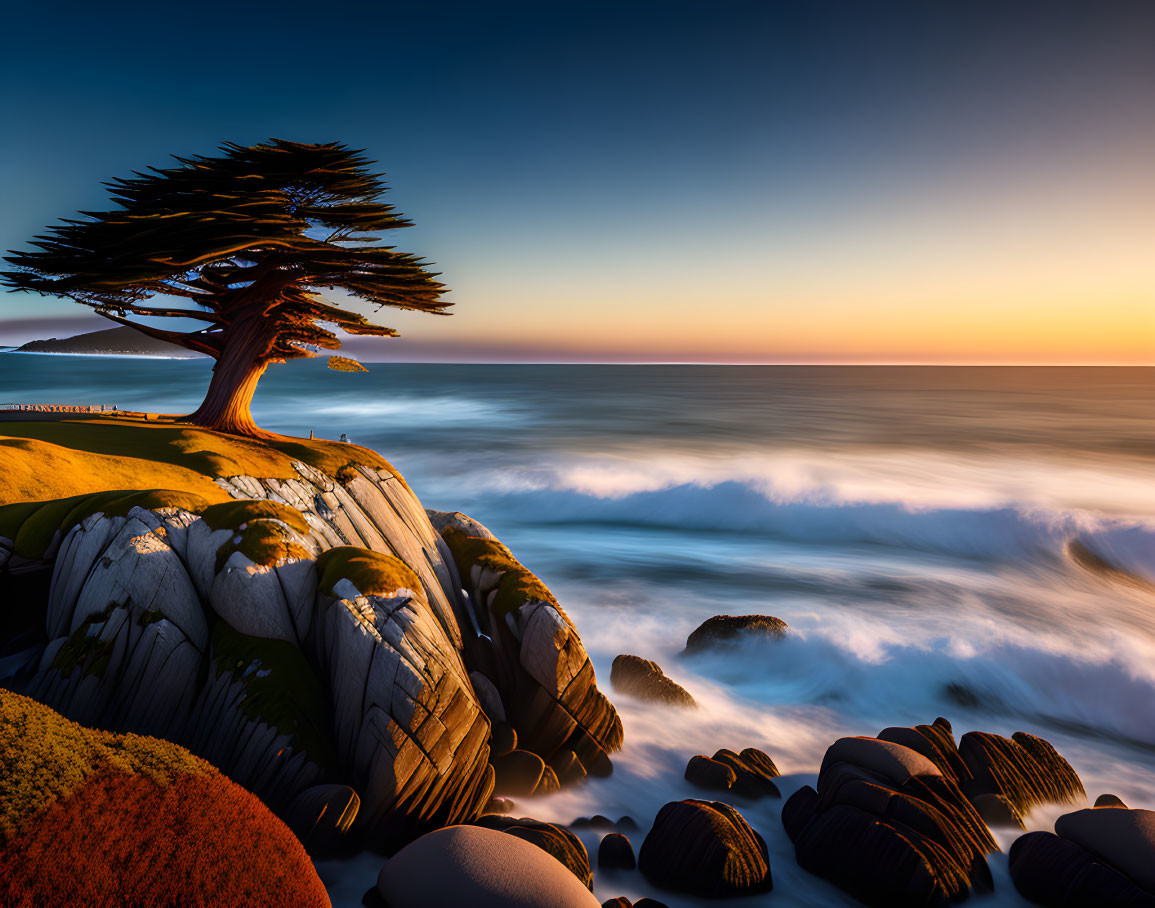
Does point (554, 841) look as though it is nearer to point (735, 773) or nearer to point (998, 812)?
point (735, 773)

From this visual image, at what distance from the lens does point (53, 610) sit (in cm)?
619

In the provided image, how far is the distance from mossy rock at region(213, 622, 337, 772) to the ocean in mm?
1073

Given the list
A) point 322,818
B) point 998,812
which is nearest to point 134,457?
point 322,818

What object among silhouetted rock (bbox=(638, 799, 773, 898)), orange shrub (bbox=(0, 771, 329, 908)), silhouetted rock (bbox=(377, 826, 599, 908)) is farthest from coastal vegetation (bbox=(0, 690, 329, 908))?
silhouetted rock (bbox=(638, 799, 773, 898))

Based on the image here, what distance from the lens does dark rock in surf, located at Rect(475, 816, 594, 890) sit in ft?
18.1

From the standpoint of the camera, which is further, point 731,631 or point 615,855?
point 731,631

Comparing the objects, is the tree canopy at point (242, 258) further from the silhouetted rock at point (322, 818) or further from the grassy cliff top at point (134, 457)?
the silhouetted rock at point (322, 818)

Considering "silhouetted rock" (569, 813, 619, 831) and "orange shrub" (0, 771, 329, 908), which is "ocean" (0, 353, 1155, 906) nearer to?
"silhouetted rock" (569, 813, 619, 831)

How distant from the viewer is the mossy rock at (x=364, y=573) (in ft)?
20.9

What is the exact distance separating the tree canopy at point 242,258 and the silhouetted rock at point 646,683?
28.5 ft

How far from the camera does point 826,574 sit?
1834 centimetres

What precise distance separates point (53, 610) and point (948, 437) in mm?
48799

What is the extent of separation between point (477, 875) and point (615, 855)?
2.16m

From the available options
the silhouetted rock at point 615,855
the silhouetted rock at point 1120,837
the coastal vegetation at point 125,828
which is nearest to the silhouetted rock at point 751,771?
the silhouetted rock at point 615,855
